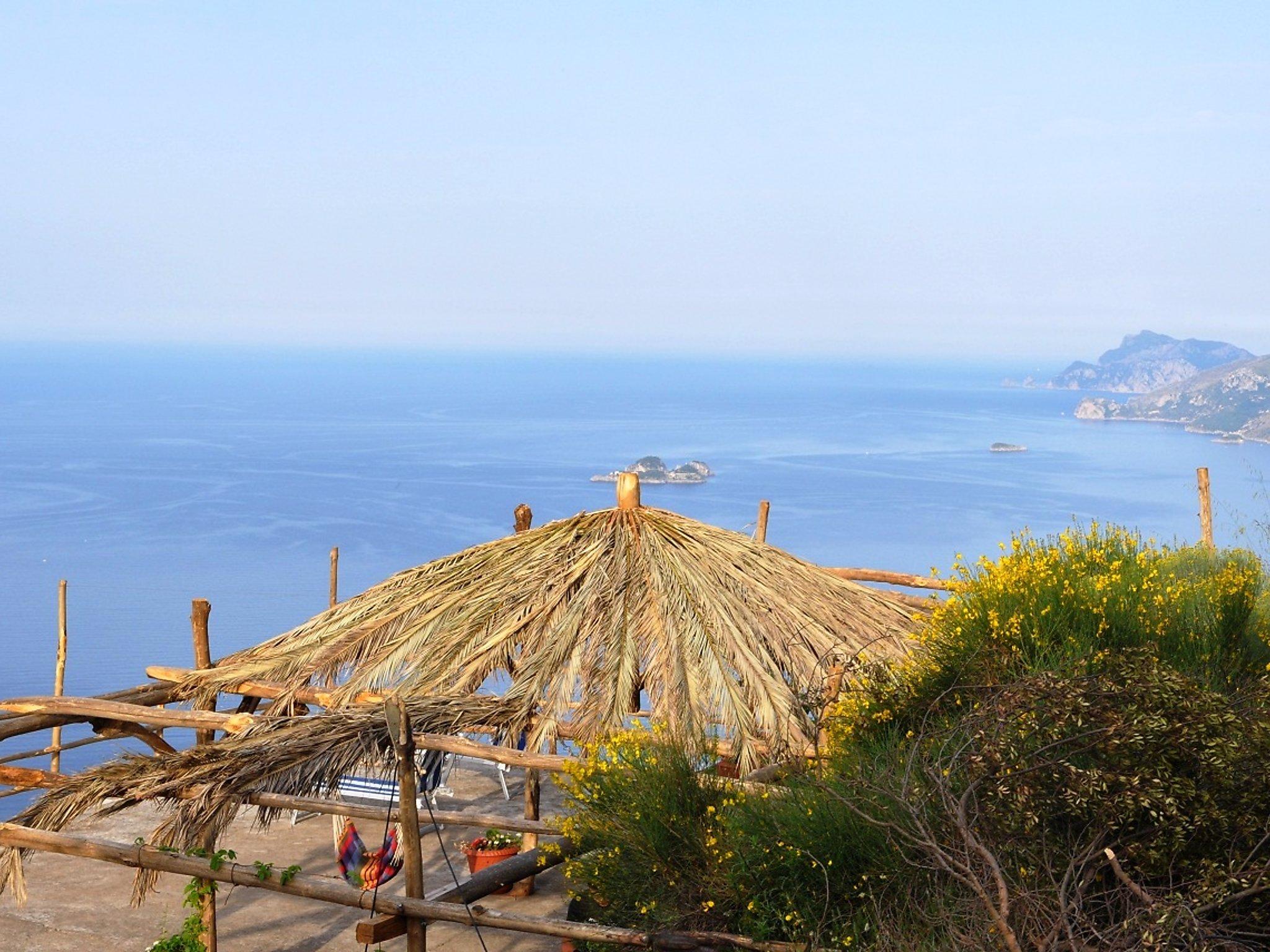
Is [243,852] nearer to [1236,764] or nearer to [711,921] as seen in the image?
[711,921]

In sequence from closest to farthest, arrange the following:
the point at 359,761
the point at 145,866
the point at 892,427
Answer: the point at 359,761, the point at 145,866, the point at 892,427

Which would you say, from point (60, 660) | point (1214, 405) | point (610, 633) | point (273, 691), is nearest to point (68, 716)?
point (273, 691)

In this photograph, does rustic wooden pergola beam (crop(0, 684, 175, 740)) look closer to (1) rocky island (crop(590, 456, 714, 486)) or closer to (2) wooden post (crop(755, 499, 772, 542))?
(2) wooden post (crop(755, 499, 772, 542))

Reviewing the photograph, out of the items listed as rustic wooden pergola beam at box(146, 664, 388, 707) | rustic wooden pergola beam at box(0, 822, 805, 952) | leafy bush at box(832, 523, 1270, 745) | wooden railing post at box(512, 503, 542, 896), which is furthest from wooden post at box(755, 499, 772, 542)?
rustic wooden pergola beam at box(0, 822, 805, 952)

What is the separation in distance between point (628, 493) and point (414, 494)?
303 feet

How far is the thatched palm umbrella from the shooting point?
6.45m

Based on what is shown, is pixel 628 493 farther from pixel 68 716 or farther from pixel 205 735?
pixel 68 716

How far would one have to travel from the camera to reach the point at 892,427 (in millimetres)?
148000

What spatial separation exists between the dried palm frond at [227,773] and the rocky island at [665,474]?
283 ft

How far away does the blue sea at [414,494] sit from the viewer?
242ft

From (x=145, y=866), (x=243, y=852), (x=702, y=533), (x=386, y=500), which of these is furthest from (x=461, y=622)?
(x=386, y=500)

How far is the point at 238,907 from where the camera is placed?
8195 millimetres

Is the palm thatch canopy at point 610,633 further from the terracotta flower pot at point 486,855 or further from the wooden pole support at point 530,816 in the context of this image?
the terracotta flower pot at point 486,855

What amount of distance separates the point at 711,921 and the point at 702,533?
9.30 ft
